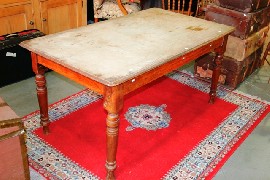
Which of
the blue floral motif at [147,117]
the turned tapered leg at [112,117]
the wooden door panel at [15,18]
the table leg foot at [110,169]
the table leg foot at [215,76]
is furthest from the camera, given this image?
the wooden door panel at [15,18]

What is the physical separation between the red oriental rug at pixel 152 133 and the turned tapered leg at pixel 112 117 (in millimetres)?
263

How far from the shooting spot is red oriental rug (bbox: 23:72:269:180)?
2377 millimetres

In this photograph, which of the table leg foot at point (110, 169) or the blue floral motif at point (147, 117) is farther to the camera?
the blue floral motif at point (147, 117)

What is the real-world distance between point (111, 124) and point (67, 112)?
1.15m

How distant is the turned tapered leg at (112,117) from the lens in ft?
6.14

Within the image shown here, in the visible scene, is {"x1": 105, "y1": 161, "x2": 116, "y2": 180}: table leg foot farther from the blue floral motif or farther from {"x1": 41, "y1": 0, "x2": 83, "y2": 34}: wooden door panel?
{"x1": 41, "y1": 0, "x2": 83, "y2": 34}: wooden door panel

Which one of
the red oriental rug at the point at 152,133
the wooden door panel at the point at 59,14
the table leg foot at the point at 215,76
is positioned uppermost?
the wooden door panel at the point at 59,14

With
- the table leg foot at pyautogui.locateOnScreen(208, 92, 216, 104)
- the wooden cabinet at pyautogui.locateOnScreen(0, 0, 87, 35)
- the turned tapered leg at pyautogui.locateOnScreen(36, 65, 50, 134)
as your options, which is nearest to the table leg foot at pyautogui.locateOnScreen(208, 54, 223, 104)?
the table leg foot at pyautogui.locateOnScreen(208, 92, 216, 104)

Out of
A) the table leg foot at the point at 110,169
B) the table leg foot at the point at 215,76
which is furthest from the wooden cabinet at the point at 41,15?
the table leg foot at the point at 110,169

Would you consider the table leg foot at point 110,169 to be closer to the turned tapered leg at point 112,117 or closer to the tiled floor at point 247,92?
the turned tapered leg at point 112,117

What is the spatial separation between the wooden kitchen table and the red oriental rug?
0.24 metres

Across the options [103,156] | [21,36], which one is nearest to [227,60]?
[103,156]

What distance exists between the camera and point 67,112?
3.00 metres

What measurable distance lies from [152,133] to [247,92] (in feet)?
4.39
